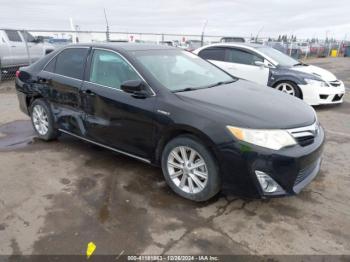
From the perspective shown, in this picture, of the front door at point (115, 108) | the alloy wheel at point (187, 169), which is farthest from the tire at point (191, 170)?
the front door at point (115, 108)

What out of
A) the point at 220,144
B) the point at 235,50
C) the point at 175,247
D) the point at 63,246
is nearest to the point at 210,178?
the point at 220,144

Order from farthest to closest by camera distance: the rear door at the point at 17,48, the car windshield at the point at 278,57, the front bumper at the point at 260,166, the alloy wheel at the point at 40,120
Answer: the rear door at the point at 17,48 → the car windshield at the point at 278,57 → the alloy wheel at the point at 40,120 → the front bumper at the point at 260,166

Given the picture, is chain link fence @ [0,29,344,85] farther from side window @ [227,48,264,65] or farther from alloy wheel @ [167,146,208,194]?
alloy wheel @ [167,146,208,194]

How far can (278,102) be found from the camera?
139 inches

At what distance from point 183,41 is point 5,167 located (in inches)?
815

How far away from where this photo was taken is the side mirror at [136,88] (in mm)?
3428

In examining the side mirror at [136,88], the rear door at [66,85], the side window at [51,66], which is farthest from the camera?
the side window at [51,66]

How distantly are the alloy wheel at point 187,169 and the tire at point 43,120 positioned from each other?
92.8 inches

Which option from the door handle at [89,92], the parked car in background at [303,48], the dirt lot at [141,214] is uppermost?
the door handle at [89,92]

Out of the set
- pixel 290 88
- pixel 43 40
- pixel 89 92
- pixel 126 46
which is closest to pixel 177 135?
pixel 89 92

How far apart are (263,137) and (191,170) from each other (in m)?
0.83

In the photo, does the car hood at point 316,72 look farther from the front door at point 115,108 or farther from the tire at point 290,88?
the front door at point 115,108

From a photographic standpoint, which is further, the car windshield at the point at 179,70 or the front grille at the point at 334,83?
the front grille at the point at 334,83

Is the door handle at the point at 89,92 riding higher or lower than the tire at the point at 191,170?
higher
